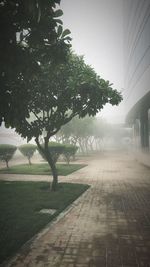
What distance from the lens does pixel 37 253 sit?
4.66 metres

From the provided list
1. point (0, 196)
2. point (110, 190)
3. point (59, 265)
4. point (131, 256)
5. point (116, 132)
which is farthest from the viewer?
point (116, 132)

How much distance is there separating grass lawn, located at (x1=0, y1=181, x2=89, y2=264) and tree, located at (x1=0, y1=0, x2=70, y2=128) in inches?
96.7

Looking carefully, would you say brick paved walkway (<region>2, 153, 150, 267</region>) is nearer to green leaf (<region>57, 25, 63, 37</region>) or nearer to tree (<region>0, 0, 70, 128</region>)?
tree (<region>0, 0, 70, 128</region>)

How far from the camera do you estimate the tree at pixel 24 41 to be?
3.97 m

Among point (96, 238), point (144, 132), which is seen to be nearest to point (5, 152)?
point (144, 132)

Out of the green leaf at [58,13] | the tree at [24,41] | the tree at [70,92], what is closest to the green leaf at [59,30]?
the tree at [24,41]

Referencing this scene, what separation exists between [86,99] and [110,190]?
12.7 feet

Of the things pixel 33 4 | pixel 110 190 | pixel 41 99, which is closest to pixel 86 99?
pixel 41 99

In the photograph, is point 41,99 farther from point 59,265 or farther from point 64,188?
point 59,265

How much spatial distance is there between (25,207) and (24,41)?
16.3 ft

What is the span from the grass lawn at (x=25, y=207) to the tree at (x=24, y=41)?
96.7 inches

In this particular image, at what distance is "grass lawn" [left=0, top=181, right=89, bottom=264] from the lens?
5176 millimetres

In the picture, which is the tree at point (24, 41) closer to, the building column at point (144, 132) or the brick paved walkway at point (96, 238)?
the brick paved walkway at point (96, 238)

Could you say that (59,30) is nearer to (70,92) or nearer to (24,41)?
(24,41)
